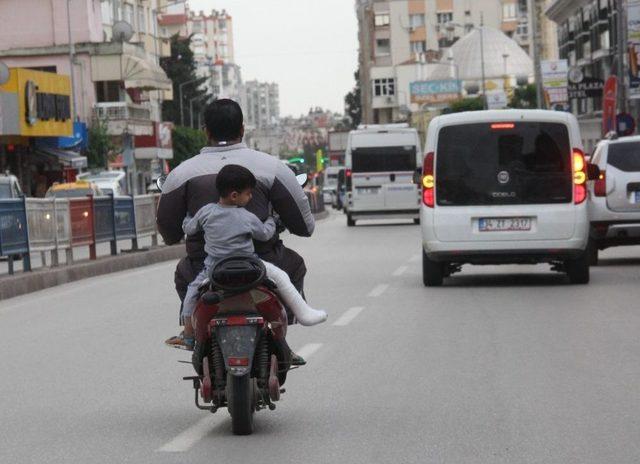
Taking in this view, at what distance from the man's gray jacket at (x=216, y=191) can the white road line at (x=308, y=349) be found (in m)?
3.46

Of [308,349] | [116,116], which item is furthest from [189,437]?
[116,116]

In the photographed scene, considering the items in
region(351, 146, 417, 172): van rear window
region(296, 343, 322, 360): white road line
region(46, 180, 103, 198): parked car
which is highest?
region(296, 343, 322, 360): white road line

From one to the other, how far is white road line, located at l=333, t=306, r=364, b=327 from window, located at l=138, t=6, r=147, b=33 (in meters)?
88.6

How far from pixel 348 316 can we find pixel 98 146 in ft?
211

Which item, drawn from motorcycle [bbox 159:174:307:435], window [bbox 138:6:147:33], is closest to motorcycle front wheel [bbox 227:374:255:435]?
motorcycle [bbox 159:174:307:435]

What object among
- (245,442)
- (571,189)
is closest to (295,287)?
(245,442)

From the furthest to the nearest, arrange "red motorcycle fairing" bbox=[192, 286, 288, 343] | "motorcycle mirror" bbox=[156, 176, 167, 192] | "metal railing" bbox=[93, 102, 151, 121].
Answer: "metal railing" bbox=[93, 102, 151, 121]
"motorcycle mirror" bbox=[156, 176, 167, 192]
"red motorcycle fairing" bbox=[192, 286, 288, 343]

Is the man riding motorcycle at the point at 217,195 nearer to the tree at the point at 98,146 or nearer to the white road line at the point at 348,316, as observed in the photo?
the white road line at the point at 348,316

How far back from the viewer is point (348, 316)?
1588 centimetres

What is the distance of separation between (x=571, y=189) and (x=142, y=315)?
5100 millimetres

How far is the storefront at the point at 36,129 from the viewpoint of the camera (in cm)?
6103

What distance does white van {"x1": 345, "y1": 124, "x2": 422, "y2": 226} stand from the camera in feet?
157

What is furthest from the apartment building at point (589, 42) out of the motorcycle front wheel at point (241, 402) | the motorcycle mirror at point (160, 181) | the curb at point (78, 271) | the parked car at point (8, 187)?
the motorcycle front wheel at point (241, 402)

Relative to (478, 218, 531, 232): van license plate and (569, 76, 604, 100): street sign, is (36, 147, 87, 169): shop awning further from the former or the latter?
(478, 218, 531, 232): van license plate
